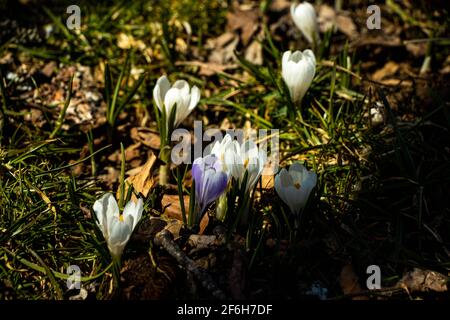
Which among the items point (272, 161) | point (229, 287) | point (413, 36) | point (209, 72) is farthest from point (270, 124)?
point (413, 36)

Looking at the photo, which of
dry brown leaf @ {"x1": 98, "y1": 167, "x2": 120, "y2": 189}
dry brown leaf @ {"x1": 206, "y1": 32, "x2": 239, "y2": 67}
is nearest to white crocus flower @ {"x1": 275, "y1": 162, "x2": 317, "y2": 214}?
dry brown leaf @ {"x1": 98, "y1": 167, "x2": 120, "y2": 189}

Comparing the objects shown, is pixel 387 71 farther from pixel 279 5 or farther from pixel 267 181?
pixel 267 181

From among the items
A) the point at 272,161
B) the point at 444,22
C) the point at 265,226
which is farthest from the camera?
the point at 444,22

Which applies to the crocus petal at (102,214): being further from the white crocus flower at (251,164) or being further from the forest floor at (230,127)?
the white crocus flower at (251,164)

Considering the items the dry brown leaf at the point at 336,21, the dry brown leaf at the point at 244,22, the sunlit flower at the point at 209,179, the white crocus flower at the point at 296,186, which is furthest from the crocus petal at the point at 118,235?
the dry brown leaf at the point at 336,21

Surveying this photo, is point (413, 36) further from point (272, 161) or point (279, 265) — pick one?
point (279, 265)

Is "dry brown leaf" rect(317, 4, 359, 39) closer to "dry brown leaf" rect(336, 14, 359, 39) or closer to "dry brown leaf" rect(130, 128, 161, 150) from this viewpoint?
"dry brown leaf" rect(336, 14, 359, 39)
